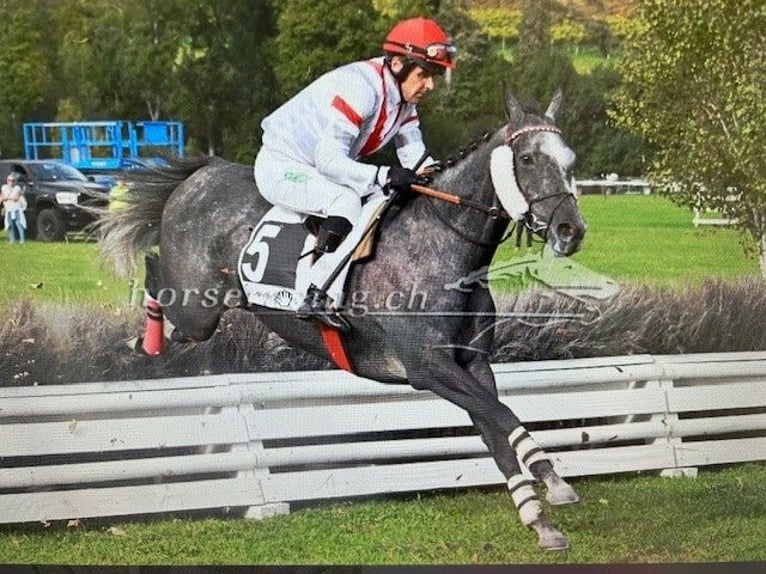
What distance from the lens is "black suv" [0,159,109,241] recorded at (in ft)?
13.1

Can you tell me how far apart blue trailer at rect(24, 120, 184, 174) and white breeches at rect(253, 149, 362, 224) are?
29cm

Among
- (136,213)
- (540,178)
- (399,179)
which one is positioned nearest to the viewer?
(540,178)

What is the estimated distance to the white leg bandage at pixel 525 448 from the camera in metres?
3.94

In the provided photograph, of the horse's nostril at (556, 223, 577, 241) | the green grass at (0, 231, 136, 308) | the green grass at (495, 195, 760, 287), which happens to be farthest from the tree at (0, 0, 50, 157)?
the horse's nostril at (556, 223, 577, 241)

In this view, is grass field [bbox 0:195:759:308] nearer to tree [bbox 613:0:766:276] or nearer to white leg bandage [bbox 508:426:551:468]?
tree [bbox 613:0:766:276]

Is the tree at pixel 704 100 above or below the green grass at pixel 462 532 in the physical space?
above

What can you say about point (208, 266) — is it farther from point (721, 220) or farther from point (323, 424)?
point (721, 220)

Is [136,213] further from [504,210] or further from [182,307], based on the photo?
[504,210]

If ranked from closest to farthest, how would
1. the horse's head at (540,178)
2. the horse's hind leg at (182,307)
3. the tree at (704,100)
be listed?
the horse's head at (540,178), the tree at (704,100), the horse's hind leg at (182,307)

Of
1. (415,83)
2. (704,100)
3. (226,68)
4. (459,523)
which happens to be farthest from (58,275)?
(704,100)

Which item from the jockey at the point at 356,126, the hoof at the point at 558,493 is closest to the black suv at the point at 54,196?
the jockey at the point at 356,126

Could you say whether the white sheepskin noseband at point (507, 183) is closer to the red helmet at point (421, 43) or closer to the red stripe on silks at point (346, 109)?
the red helmet at point (421, 43)

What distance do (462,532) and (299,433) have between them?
64 centimetres

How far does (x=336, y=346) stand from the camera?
4012mm
